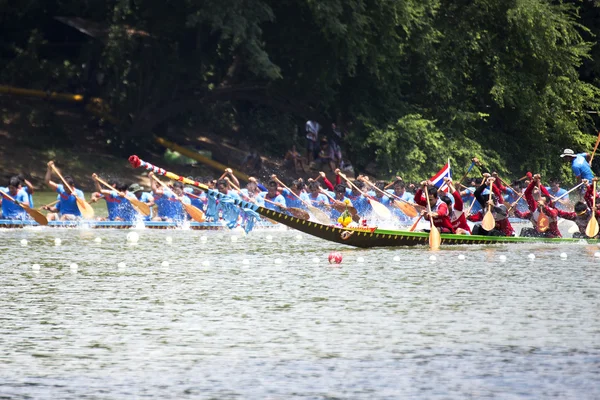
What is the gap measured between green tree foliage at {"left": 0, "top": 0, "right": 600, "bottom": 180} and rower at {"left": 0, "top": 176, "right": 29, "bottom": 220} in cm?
1160

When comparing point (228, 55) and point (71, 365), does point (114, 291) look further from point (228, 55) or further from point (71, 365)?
point (228, 55)

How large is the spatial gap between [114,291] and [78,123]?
93.9 feet

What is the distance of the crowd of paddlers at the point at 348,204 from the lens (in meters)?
25.4

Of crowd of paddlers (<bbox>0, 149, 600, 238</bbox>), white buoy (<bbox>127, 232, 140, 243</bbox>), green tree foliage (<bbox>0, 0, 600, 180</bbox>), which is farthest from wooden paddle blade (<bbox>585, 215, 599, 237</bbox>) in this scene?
green tree foliage (<bbox>0, 0, 600, 180</bbox>)

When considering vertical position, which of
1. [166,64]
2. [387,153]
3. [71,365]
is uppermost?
[166,64]

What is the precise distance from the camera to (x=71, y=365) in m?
12.8

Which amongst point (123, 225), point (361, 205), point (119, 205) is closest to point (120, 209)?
point (119, 205)

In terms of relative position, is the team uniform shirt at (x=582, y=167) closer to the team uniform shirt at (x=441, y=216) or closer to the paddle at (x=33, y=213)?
the team uniform shirt at (x=441, y=216)

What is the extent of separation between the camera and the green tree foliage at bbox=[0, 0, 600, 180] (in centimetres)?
4069

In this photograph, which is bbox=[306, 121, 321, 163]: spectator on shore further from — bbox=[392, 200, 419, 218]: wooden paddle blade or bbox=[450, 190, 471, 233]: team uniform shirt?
bbox=[450, 190, 471, 233]: team uniform shirt

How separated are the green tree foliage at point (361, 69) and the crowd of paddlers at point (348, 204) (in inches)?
315

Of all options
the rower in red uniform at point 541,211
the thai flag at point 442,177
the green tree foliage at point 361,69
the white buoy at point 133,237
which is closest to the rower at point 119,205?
the white buoy at point 133,237

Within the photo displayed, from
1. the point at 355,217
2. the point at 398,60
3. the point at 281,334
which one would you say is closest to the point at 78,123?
the point at 398,60

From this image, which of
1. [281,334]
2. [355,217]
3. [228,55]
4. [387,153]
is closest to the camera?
[281,334]
